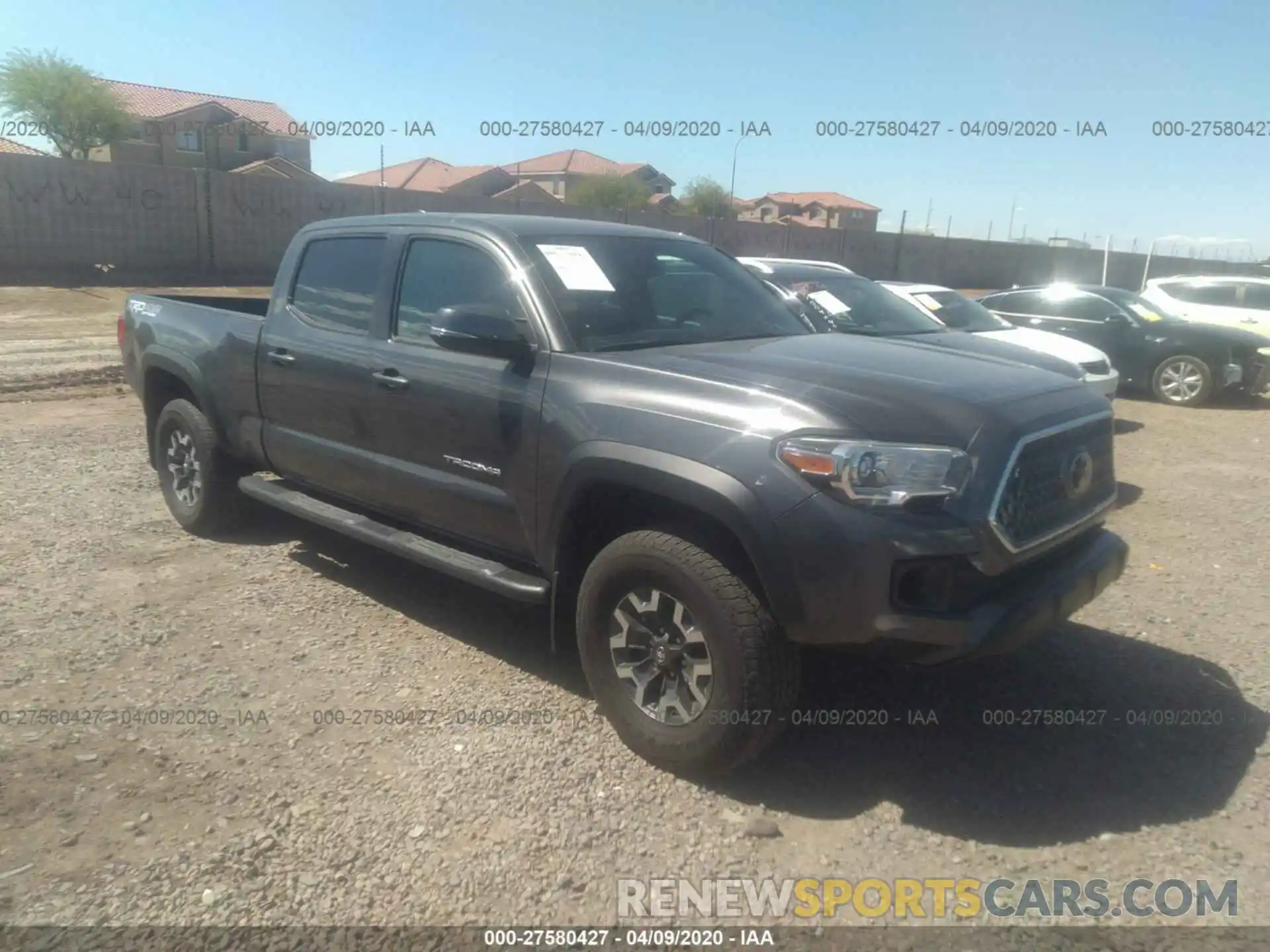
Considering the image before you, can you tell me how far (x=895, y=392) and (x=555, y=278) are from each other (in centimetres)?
144

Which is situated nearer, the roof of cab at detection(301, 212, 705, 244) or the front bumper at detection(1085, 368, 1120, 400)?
the roof of cab at detection(301, 212, 705, 244)

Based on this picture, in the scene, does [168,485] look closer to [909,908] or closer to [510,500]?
[510,500]

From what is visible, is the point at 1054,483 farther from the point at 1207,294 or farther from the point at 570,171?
the point at 570,171

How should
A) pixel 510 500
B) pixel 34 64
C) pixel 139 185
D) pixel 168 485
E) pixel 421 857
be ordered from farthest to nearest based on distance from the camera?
1. pixel 34 64
2. pixel 139 185
3. pixel 168 485
4. pixel 510 500
5. pixel 421 857

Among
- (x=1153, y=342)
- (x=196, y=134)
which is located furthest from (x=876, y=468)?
(x=196, y=134)

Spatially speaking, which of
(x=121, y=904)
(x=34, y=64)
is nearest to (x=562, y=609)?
(x=121, y=904)

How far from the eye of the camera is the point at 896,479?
2.95m

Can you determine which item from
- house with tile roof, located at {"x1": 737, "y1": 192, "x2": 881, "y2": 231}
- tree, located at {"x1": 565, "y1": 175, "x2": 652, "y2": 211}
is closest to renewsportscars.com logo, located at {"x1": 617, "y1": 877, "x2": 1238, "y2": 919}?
tree, located at {"x1": 565, "y1": 175, "x2": 652, "y2": 211}

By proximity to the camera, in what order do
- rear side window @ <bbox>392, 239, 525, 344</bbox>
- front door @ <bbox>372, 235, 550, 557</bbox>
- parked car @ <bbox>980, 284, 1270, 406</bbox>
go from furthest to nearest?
parked car @ <bbox>980, 284, 1270, 406</bbox> < rear side window @ <bbox>392, 239, 525, 344</bbox> < front door @ <bbox>372, 235, 550, 557</bbox>

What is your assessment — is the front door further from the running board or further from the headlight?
the headlight

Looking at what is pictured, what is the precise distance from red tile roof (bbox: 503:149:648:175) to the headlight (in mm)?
71148

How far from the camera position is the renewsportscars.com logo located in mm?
2764

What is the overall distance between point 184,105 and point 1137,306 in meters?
54.8

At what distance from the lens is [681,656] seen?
3.32 metres
